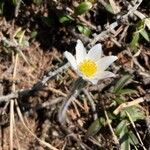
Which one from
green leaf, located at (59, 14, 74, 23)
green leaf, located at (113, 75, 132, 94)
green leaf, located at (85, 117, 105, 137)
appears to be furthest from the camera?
green leaf, located at (59, 14, 74, 23)

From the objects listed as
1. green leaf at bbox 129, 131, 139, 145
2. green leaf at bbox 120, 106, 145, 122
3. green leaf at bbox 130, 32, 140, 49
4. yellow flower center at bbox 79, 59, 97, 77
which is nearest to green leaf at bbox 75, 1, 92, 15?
green leaf at bbox 130, 32, 140, 49

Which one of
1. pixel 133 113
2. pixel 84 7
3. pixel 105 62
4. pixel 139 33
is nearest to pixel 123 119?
pixel 133 113

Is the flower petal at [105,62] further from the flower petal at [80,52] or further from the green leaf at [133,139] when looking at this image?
the green leaf at [133,139]

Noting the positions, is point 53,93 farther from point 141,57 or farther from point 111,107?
point 141,57

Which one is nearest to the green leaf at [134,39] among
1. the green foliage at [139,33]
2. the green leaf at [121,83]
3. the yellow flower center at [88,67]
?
the green foliage at [139,33]

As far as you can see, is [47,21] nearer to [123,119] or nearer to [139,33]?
[139,33]

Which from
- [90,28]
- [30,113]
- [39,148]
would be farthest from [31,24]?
[39,148]

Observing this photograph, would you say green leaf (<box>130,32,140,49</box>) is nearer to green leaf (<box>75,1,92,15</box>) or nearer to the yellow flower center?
green leaf (<box>75,1,92,15</box>)
